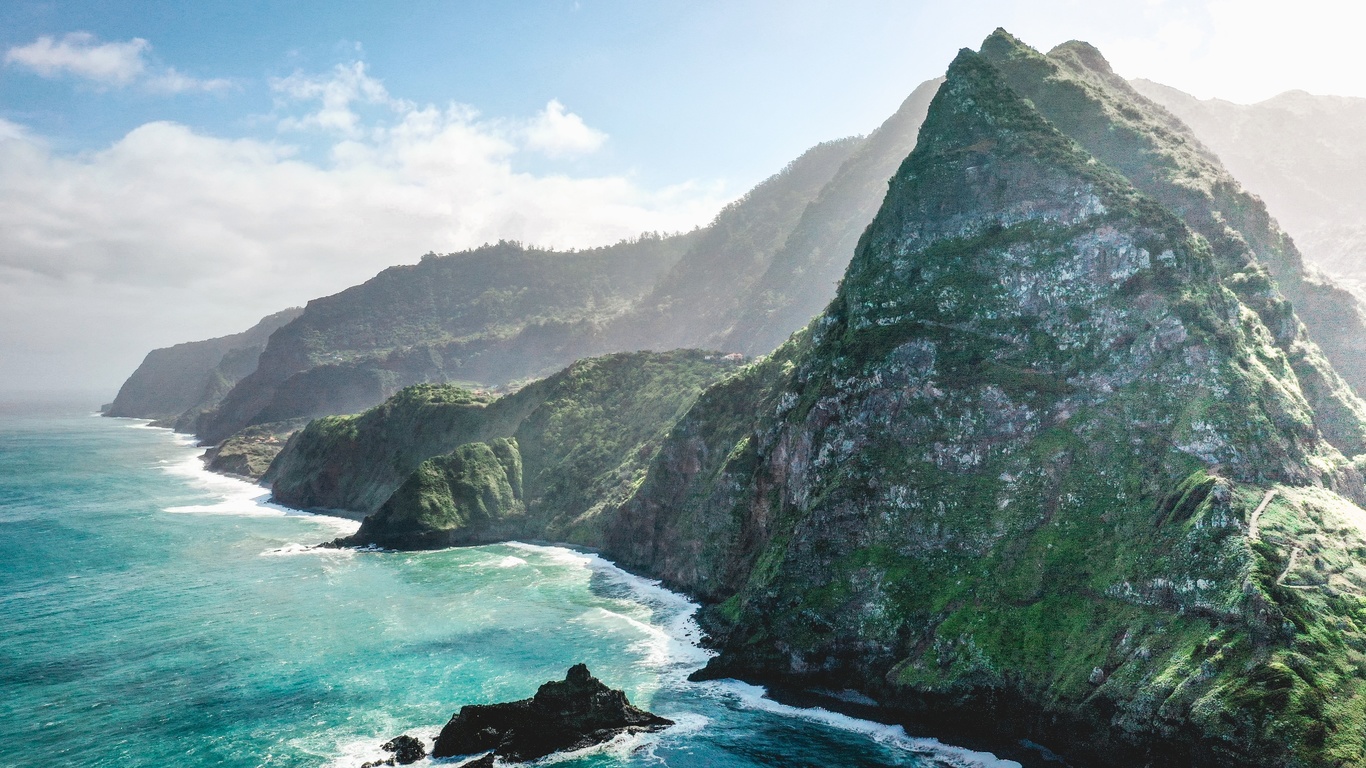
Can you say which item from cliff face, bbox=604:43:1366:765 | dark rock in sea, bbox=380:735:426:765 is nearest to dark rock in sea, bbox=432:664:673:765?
dark rock in sea, bbox=380:735:426:765

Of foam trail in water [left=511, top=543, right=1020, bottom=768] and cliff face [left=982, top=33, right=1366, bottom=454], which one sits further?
cliff face [left=982, top=33, right=1366, bottom=454]

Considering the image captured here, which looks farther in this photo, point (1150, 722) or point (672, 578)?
point (672, 578)

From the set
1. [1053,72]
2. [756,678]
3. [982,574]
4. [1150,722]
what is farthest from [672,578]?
[1053,72]

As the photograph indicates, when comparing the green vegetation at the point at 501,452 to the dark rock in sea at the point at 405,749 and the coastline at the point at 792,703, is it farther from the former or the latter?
the dark rock in sea at the point at 405,749

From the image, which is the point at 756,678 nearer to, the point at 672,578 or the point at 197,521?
the point at 672,578

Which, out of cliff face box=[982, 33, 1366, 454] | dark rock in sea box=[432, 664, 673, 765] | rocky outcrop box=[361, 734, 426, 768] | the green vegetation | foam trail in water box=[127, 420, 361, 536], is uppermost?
cliff face box=[982, 33, 1366, 454]

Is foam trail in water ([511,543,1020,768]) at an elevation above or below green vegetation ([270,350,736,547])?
below

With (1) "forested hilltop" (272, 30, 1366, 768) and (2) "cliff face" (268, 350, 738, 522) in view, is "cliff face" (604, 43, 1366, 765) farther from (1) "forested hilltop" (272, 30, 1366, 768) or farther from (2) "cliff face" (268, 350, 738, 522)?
(2) "cliff face" (268, 350, 738, 522)
